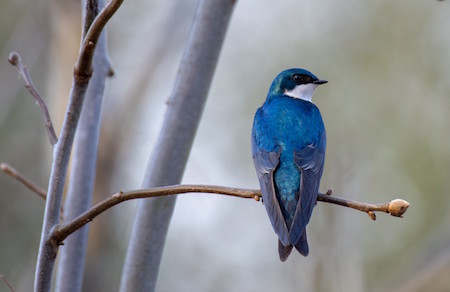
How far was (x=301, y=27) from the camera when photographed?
1107 cm

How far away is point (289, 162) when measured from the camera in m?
3.22

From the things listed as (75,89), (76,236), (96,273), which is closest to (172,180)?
(76,236)

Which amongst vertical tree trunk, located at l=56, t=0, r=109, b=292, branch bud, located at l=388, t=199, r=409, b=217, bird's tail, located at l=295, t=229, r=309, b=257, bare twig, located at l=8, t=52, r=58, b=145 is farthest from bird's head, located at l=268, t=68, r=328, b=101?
branch bud, located at l=388, t=199, r=409, b=217

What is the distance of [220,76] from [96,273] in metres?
5.76

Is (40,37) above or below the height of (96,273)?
above

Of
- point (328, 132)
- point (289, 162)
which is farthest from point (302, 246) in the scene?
point (328, 132)

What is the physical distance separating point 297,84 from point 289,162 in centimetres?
119

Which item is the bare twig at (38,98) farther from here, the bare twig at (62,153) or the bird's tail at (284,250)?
the bird's tail at (284,250)

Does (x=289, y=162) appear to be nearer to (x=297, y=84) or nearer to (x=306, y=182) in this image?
(x=306, y=182)

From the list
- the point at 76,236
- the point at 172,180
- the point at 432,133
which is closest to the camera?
the point at 76,236

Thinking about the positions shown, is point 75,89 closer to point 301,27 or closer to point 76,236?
point 76,236

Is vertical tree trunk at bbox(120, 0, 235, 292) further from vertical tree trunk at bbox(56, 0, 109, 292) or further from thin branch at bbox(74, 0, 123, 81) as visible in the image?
thin branch at bbox(74, 0, 123, 81)

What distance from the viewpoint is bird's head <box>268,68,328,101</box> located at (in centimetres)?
425

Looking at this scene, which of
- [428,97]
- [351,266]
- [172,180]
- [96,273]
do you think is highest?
[428,97]
